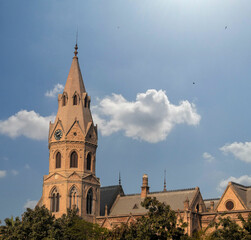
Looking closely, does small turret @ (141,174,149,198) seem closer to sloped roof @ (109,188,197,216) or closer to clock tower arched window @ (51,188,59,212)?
sloped roof @ (109,188,197,216)

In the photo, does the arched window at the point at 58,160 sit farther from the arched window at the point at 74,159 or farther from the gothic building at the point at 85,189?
the arched window at the point at 74,159

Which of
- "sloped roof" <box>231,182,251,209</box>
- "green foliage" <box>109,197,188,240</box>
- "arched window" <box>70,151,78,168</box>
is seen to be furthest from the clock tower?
"green foliage" <box>109,197,188,240</box>

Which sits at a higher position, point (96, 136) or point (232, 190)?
point (96, 136)

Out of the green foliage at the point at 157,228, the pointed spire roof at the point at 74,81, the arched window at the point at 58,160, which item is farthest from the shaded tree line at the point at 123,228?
the pointed spire roof at the point at 74,81

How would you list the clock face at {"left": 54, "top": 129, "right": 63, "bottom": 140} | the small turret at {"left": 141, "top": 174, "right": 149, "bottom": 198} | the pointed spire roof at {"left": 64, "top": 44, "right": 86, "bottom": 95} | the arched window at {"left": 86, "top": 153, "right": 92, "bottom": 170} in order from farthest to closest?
the pointed spire roof at {"left": 64, "top": 44, "right": 86, "bottom": 95} < the small turret at {"left": 141, "top": 174, "right": 149, "bottom": 198} < the arched window at {"left": 86, "top": 153, "right": 92, "bottom": 170} < the clock face at {"left": 54, "top": 129, "right": 63, "bottom": 140}

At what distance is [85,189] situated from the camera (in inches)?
3770

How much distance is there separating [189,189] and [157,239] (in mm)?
33552

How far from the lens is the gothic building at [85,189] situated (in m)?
93.4

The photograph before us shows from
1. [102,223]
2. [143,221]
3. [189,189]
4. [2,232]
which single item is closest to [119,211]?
[102,223]

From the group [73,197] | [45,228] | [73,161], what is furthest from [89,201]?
[45,228]

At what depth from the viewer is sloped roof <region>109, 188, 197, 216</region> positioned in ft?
310

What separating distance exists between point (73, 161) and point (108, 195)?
12.0 metres

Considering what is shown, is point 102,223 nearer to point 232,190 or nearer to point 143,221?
point 232,190

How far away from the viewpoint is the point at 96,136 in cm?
10031
